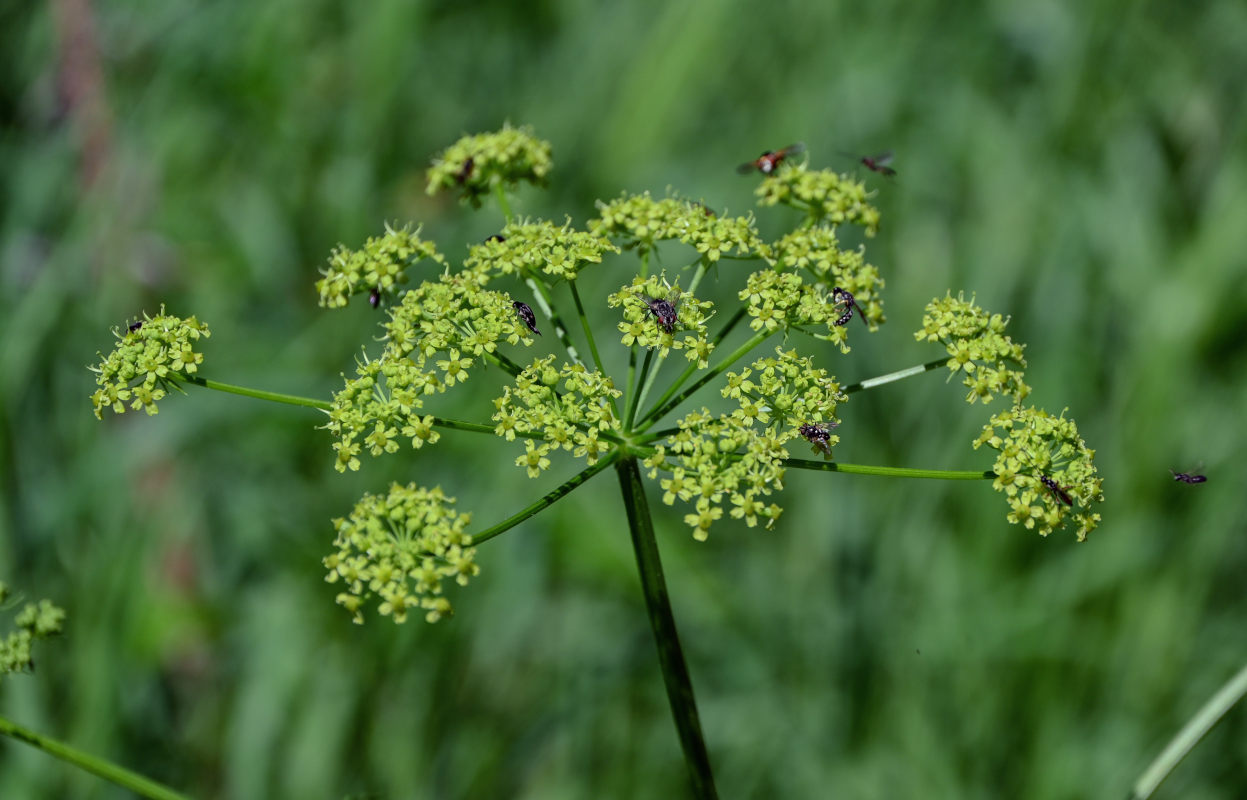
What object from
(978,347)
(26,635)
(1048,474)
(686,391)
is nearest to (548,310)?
(686,391)

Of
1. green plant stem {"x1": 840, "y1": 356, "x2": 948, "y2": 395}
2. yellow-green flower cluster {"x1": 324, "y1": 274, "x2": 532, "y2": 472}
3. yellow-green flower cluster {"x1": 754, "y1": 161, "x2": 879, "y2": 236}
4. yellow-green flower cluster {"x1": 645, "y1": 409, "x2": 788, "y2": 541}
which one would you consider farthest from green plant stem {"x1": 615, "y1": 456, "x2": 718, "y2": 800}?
yellow-green flower cluster {"x1": 754, "y1": 161, "x2": 879, "y2": 236}

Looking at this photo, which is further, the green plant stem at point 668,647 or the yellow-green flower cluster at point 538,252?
the yellow-green flower cluster at point 538,252

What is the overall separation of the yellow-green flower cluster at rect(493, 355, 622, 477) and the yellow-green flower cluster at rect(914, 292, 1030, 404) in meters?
0.88

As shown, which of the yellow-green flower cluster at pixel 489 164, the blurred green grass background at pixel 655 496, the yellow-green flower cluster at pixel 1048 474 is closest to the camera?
the yellow-green flower cluster at pixel 1048 474

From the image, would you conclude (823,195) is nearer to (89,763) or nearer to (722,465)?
(722,465)

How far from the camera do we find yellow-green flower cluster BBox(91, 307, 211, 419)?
290cm

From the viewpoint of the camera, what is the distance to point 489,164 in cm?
357

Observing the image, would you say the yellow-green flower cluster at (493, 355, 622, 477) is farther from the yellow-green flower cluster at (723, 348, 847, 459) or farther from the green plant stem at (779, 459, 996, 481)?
the green plant stem at (779, 459, 996, 481)

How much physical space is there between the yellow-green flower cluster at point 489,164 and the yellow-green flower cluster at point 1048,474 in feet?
5.66

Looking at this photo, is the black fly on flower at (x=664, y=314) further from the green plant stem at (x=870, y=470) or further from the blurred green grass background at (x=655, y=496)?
the blurred green grass background at (x=655, y=496)

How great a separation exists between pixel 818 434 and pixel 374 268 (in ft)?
4.45

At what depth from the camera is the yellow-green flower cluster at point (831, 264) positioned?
3080 millimetres

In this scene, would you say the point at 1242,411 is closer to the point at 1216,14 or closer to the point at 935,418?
the point at 935,418

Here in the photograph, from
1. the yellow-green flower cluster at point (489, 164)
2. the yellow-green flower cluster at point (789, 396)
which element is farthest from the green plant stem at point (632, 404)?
the yellow-green flower cluster at point (489, 164)
